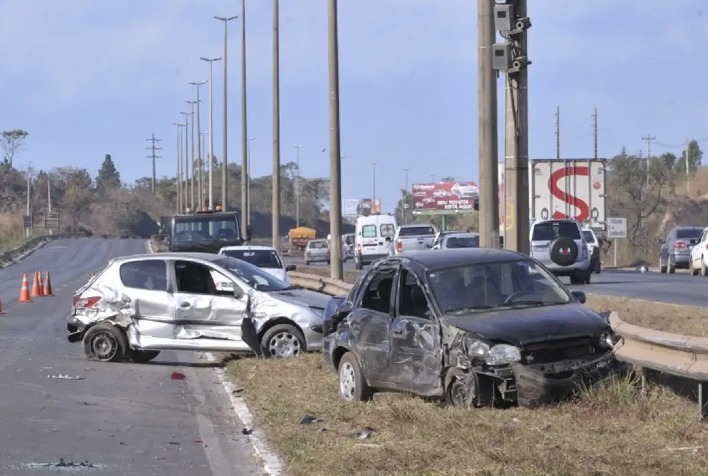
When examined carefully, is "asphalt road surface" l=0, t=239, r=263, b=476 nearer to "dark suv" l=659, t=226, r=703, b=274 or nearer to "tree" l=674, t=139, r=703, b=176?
"dark suv" l=659, t=226, r=703, b=274

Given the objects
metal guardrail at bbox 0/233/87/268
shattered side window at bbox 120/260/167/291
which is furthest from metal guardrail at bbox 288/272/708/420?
metal guardrail at bbox 0/233/87/268

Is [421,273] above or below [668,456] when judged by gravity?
above

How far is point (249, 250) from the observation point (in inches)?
1133

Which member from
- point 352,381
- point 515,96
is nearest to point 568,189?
point 515,96

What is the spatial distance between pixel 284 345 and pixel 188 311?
4.71 feet

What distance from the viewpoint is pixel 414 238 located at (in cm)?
4769

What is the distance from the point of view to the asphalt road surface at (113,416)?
31.4 ft

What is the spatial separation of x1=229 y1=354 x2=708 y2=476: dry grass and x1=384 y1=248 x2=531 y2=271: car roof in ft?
4.28

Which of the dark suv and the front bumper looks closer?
the front bumper

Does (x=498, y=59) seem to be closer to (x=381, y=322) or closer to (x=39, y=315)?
(x=381, y=322)

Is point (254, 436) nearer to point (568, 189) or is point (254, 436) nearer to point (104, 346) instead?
point (104, 346)

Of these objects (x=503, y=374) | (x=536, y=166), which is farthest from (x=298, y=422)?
(x=536, y=166)

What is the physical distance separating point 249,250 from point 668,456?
2107 cm

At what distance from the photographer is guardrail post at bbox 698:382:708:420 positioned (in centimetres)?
938
